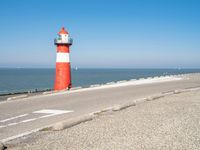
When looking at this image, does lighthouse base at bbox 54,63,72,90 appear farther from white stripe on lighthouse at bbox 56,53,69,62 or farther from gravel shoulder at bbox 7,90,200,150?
gravel shoulder at bbox 7,90,200,150

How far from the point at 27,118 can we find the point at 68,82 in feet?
58.0

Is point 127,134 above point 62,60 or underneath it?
underneath

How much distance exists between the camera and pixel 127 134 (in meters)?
7.63

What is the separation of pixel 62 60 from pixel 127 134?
67.4ft

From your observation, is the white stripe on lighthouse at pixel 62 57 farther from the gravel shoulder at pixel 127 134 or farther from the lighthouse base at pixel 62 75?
the gravel shoulder at pixel 127 134

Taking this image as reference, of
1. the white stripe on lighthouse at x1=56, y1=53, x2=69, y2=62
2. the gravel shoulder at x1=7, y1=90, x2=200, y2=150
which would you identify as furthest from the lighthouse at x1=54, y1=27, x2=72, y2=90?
the gravel shoulder at x1=7, y1=90, x2=200, y2=150

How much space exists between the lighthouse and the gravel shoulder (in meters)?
17.5

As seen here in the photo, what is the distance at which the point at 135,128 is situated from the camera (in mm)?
8328

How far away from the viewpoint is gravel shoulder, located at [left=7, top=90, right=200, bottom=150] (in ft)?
21.9

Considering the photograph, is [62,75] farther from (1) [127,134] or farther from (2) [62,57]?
(1) [127,134]

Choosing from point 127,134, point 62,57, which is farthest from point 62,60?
point 127,134

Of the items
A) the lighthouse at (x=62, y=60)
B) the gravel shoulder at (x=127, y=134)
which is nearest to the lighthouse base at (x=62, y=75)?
the lighthouse at (x=62, y=60)

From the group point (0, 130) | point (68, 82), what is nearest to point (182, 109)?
point (0, 130)

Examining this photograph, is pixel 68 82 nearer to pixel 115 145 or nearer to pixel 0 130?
pixel 0 130
